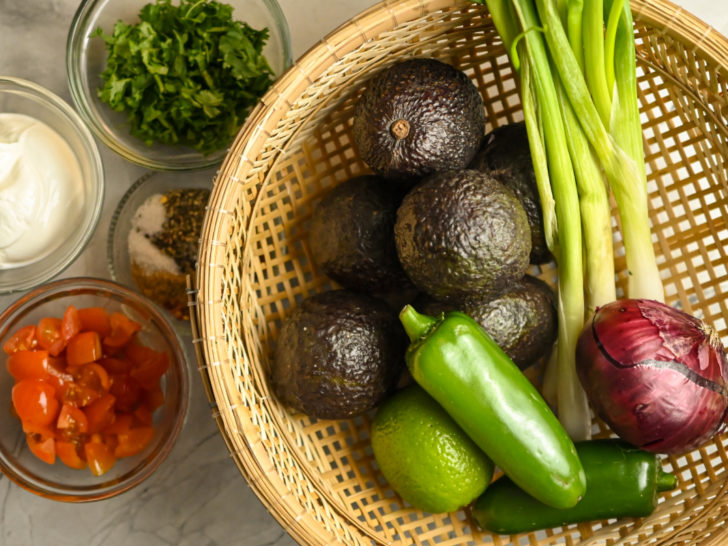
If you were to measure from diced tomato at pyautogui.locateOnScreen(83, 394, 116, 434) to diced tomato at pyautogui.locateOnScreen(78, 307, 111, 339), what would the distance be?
118mm

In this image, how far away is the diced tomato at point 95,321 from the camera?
1.28 metres

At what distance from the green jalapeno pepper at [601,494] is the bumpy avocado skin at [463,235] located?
329mm

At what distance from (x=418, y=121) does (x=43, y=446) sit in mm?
824

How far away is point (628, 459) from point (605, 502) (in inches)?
3.0

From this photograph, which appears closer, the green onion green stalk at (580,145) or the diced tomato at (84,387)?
the green onion green stalk at (580,145)

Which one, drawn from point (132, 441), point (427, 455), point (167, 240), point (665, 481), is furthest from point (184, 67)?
point (665, 481)

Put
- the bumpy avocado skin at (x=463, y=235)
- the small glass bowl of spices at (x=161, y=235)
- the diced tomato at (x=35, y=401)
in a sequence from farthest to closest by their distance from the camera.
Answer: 1. the small glass bowl of spices at (x=161, y=235)
2. the diced tomato at (x=35, y=401)
3. the bumpy avocado skin at (x=463, y=235)

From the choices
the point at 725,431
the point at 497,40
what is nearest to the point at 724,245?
the point at 725,431

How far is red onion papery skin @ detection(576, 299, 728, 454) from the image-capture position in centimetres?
100

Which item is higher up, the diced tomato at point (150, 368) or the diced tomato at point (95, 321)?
the diced tomato at point (95, 321)

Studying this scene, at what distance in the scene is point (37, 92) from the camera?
4.24 feet

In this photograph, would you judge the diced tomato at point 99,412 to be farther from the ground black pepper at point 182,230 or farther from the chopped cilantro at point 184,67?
the chopped cilantro at point 184,67

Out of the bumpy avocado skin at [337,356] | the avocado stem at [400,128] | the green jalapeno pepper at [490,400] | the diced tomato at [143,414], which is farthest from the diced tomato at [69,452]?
the avocado stem at [400,128]

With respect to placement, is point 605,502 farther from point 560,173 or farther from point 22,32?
point 22,32
